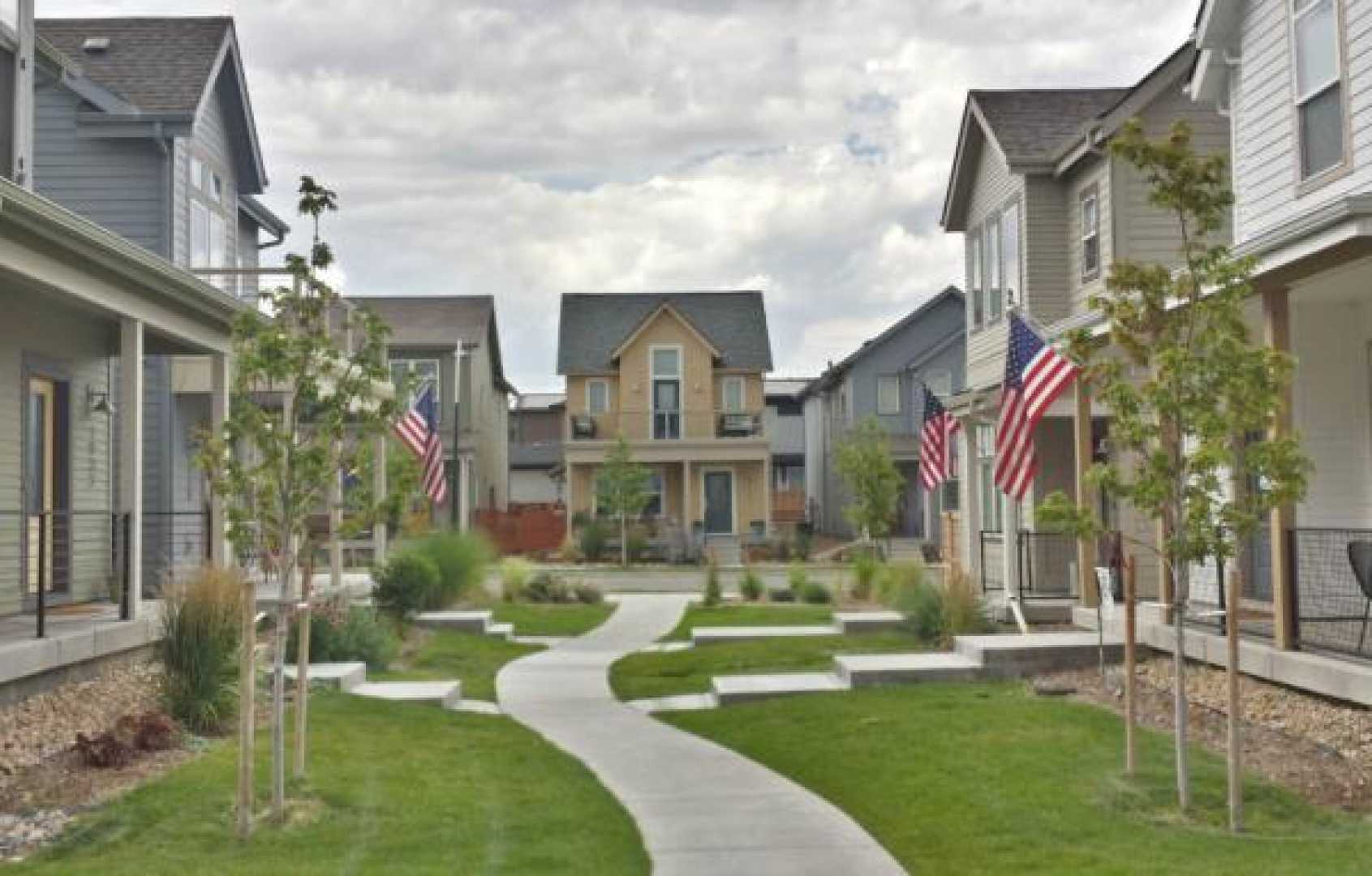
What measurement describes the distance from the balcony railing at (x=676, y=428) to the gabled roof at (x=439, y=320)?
4825 millimetres

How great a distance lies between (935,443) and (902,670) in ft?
26.9

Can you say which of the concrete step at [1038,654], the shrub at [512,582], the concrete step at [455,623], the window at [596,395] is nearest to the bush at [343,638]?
Answer: the concrete step at [455,623]

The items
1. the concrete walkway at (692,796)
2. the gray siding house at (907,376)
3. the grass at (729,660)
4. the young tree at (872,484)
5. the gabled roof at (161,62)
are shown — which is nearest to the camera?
the concrete walkway at (692,796)

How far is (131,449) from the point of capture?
13164 mm

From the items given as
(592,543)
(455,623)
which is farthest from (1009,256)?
(592,543)

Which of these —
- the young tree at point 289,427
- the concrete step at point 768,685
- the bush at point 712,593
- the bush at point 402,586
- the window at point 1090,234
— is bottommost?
the concrete step at point 768,685

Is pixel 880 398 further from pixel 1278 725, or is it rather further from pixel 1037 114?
pixel 1278 725

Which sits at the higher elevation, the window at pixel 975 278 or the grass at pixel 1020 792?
the window at pixel 975 278

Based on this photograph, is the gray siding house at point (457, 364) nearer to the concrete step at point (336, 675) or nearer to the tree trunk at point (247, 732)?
the concrete step at point (336, 675)

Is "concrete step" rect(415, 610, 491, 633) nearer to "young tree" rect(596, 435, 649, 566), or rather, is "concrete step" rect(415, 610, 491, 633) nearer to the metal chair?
the metal chair

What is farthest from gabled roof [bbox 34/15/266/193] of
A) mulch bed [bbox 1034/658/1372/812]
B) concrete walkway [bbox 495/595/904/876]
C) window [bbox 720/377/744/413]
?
window [bbox 720/377/744/413]

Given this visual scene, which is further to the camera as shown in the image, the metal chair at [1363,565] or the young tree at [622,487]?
the young tree at [622,487]

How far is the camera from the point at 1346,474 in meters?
13.9

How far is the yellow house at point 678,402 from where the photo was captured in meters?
44.2
